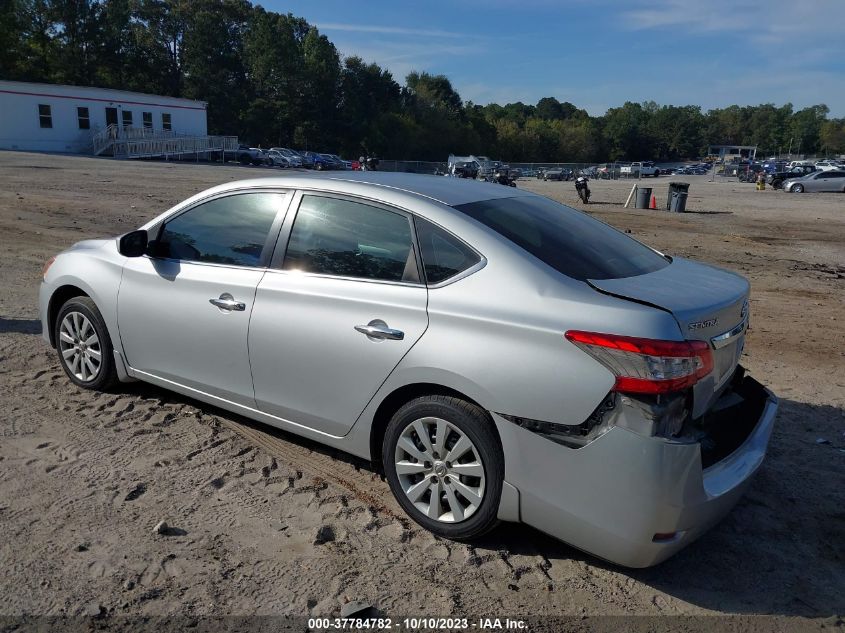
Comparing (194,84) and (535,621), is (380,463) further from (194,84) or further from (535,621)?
(194,84)

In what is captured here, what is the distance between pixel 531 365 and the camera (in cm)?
299

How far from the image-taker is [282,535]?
3.42m

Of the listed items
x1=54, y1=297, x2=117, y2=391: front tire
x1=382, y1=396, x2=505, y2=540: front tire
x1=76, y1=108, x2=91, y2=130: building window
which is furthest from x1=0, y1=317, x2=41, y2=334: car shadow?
x1=76, y1=108, x2=91, y2=130: building window

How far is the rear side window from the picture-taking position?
3371mm

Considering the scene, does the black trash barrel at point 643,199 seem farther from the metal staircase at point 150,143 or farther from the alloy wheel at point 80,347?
the metal staircase at point 150,143

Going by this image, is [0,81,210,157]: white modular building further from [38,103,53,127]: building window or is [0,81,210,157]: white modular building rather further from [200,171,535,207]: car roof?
[200,171,535,207]: car roof

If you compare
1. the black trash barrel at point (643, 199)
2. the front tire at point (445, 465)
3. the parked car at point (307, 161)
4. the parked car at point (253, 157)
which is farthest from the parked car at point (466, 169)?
the front tire at point (445, 465)

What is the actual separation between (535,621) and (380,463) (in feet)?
4.32

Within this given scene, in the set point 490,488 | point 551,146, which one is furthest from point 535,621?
point 551,146

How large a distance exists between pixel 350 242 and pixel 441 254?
2.02ft

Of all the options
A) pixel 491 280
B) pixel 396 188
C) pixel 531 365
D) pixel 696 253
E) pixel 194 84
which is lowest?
pixel 696 253

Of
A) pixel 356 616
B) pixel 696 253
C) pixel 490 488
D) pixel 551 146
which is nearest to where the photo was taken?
pixel 356 616

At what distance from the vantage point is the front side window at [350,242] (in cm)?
359

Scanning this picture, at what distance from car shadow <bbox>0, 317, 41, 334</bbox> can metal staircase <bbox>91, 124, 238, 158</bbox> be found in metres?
44.1
